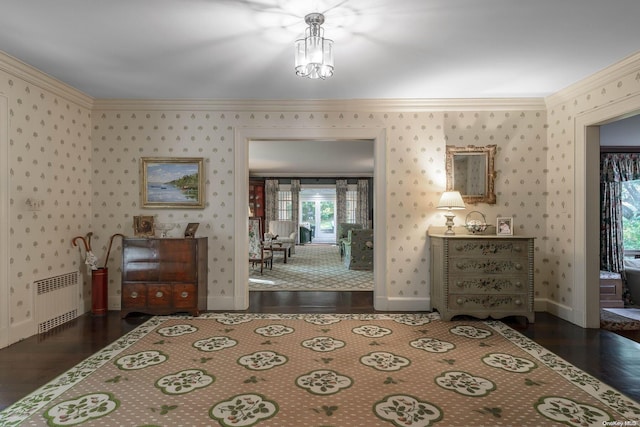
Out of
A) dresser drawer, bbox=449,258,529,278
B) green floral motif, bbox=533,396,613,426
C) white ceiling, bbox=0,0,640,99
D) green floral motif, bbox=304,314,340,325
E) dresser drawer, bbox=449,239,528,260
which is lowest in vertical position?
green floral motif, bbox=533,396,613,426

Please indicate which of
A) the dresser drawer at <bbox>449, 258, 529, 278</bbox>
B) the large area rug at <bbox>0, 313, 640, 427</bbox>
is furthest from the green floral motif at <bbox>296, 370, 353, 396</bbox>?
the dresser drawer at <bbox>449, 258, 529, 278</bbox>

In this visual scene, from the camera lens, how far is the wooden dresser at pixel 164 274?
407 cm

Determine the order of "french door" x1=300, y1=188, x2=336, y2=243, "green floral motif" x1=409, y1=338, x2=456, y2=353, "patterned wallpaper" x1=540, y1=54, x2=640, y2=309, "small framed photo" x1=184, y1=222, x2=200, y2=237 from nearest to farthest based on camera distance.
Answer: "green floral motif" x1=409, y1=338, x2=456, y2=353, "patterned wallpaper" x1=540, y1=54, x2=640, y2=309, "small framed photo" x1=184, y1=222, x2=200, y2=237, "french door" x1=300, y1=188, x2=336, y2=243

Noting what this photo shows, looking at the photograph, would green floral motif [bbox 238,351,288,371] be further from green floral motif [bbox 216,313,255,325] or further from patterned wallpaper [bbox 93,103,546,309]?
patterned wallpaper [bbox 93,103,546,309]

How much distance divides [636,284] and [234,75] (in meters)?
6.60

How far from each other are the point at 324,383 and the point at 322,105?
3313 mm

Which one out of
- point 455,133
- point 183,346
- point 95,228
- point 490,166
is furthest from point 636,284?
point 95,228

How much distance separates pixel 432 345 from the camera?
10.6 ft

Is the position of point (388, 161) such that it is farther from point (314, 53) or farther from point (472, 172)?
point (314, 53)

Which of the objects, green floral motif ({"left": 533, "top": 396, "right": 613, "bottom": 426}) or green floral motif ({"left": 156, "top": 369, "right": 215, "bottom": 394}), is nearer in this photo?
green floral motif ({"left": 533, "top": 396, "right": 613, "bottom": 426})

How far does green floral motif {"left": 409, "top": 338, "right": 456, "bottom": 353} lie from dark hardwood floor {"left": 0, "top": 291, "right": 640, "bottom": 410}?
0.95m

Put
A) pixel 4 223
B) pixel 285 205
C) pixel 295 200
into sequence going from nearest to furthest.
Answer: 1. pixel 4 223
2. pixel 295 200
3. pixel 285 205

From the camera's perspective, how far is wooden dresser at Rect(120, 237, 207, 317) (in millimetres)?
4066

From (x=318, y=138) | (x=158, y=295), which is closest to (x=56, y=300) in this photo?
(x=158, y=295)
